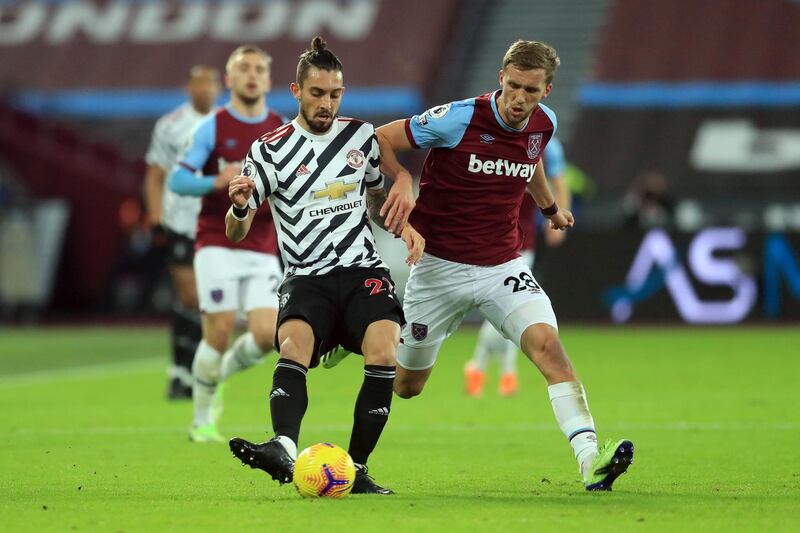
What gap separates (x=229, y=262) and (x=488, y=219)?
2554 millimetres

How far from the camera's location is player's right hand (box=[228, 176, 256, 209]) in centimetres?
657

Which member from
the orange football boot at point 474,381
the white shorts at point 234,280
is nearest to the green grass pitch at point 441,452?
the orange football boot at point 474,381

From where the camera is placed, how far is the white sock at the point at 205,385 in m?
9.34

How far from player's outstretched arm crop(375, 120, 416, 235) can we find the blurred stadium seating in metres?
13.0

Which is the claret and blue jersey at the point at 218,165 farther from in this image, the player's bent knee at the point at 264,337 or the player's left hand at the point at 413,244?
the player's left hand at the point at 413,244

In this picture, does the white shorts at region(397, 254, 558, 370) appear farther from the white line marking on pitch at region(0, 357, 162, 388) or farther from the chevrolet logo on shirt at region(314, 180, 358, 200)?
the white line marking on pitch at region(0, 357, 162, 388)

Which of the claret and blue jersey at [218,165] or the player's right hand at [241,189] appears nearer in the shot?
the player's right hand at [241,189]

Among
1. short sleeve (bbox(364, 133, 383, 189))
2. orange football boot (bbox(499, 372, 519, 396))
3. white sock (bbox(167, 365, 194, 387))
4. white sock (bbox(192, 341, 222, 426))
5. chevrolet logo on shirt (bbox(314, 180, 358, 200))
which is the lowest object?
white sock (bbox(167, 365, 194, 387))

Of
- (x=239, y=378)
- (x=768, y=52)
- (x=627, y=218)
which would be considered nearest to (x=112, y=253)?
(x=627, y=218)

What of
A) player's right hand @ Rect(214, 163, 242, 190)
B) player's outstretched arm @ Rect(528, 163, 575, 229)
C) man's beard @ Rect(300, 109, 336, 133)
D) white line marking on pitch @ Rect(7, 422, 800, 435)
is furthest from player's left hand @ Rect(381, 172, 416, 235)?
white line marking on pitch @ Rect(7, 422, 800, 435)

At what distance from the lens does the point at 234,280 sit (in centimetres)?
948

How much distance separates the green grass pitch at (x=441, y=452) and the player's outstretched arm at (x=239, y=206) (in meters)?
1.17

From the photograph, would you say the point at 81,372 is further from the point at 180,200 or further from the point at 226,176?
the point at 226,176

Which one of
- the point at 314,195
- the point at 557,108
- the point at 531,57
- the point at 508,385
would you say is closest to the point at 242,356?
the point at 314,195
